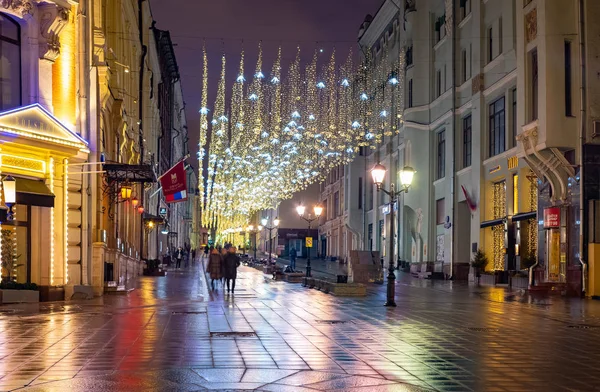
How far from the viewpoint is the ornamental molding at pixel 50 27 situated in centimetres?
2528

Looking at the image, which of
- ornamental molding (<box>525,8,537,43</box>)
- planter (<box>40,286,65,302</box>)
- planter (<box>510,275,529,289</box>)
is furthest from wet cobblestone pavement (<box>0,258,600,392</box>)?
ornamental molding (<box>525,8,537,43</box>)

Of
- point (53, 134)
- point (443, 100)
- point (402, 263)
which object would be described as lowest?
point (402, 263)

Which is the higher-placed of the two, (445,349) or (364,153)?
(364,153)

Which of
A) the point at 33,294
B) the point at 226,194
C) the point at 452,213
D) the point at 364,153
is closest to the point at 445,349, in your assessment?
the point at 33,294

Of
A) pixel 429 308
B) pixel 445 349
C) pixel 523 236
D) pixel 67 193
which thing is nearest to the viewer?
pixel 445 349

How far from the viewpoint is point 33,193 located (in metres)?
24.2

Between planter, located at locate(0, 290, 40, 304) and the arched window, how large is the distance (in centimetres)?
517

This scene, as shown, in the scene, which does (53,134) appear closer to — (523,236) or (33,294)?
(33,294)

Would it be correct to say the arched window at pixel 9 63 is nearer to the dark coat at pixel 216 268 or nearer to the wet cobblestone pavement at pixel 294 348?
the wet cobblestone pavement at pixel 294 348

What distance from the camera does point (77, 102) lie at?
1055 inches

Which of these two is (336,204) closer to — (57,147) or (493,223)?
(493,223)

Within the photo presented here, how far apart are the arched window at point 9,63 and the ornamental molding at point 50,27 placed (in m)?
0.69

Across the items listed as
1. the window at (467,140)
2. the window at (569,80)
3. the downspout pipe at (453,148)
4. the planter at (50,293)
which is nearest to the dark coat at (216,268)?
the planter at (50,293)

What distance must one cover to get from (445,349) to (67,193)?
16.0m
